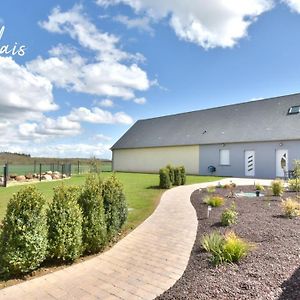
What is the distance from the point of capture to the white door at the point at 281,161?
22.7 meters

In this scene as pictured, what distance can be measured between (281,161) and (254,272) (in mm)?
20783

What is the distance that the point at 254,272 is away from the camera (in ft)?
13.5

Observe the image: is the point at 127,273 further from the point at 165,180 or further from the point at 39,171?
the point at 39,171

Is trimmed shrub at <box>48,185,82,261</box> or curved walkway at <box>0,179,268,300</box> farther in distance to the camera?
trimmed shrub at <box>48,185,82,261</box>

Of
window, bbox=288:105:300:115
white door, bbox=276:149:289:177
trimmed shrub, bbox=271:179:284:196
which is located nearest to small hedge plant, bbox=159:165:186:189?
trimmed shrub, bbox=271:179:284:196

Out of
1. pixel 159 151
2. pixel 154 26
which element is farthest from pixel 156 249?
pixel 159 151

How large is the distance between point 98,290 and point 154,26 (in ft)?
36.6

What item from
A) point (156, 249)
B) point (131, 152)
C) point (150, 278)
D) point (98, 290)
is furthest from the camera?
point (131, 152)

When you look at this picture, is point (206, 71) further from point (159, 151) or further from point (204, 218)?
point (159, 151)

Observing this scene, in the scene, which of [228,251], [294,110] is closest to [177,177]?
[294,110]

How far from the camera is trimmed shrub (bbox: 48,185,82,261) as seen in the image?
193 inches

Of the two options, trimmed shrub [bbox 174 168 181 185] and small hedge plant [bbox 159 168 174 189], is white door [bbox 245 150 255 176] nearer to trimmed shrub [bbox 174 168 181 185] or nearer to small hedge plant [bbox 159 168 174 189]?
trimmed shrub [bbox 174 168 181 185]

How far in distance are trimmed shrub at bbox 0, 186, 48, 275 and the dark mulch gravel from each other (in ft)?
6.73

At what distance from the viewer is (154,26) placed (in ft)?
41.4
